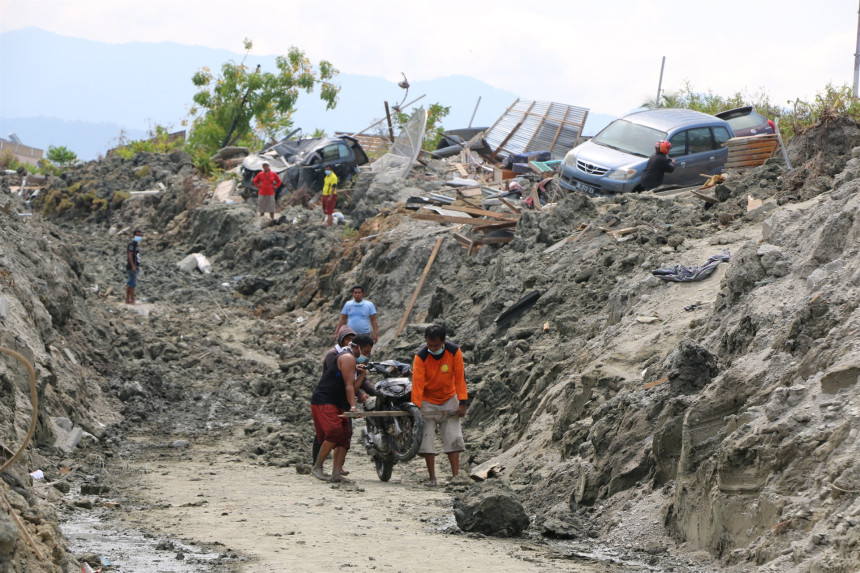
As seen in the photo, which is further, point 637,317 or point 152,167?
point 152,167

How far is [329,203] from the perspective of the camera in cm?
2672

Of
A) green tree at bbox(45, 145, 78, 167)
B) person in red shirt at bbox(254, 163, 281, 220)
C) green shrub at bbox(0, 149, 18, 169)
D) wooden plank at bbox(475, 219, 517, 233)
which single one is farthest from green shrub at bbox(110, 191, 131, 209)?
wooden plank at bbox(475, 219, 517, 233)

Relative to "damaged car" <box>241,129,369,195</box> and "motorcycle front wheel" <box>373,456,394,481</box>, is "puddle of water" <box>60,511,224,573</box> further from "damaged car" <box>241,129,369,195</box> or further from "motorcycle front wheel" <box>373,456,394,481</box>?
"damaged car" <box>241,129,369,195</box>

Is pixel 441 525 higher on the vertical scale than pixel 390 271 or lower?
lower

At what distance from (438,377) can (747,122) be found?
52.6ft

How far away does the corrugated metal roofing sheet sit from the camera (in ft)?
100


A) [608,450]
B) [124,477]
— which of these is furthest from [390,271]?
[608,450]

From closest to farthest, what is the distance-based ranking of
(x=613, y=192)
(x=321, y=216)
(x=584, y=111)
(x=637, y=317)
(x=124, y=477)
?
(x=124, y=477) → (x=637, y=317) → (x=613, y=192) → (x=321, y=216) → (x=584, y=111)

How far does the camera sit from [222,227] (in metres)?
29.2

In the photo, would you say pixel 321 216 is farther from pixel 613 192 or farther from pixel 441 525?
pixel 441 525

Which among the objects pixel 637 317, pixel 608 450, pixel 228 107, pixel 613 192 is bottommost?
pixel 608 450

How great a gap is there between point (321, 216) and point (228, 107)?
734 inches

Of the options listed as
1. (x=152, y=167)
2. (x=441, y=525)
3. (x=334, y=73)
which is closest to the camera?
(x=441, y=525)

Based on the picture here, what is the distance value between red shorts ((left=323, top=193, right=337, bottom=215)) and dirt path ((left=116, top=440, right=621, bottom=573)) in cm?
1576
